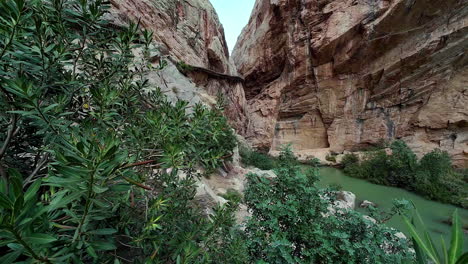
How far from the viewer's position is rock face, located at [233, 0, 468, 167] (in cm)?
1040

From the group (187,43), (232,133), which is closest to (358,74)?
(187,43)

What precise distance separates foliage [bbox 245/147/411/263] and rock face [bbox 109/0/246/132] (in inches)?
174

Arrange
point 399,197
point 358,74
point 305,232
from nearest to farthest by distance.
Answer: point 305,232, point 399,197, point 358,74

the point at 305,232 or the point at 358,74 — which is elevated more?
the point at 358,74

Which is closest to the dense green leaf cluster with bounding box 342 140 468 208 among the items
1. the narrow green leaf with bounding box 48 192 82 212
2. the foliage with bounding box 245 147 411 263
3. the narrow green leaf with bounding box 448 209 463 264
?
the foliage with bounding box 245 147 411 263

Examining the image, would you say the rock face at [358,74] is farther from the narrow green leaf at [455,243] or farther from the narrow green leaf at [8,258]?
the narrow green leaf at [8,258]

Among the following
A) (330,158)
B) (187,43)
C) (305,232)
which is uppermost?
(187,43)

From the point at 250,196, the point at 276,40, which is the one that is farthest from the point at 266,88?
the point at 250,196

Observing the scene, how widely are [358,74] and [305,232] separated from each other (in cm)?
1519

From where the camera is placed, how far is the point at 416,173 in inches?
356

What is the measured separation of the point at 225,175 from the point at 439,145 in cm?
1277

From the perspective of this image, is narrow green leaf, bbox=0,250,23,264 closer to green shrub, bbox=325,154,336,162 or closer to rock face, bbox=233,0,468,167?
rock face, bbox=233,0,468,167

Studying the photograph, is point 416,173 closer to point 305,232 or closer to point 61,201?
point 305,232

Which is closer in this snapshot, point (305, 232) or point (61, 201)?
point (61, 201)
